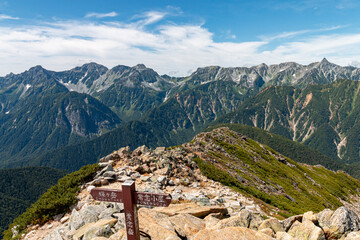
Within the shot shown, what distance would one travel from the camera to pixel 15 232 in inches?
827

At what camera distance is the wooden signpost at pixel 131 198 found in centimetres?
1054

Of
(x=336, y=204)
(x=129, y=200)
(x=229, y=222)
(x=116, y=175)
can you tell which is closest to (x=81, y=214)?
(x=116, y=175)

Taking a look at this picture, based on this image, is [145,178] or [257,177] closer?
[145,178]

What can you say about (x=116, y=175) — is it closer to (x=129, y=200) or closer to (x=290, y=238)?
(x=129, y=200)

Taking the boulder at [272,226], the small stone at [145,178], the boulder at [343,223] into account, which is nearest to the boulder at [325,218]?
the boulder at [343,223]

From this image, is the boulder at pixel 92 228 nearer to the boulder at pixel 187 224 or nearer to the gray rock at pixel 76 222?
the gray rock at pixel 76 222

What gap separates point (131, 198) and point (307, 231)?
12123 millimetres

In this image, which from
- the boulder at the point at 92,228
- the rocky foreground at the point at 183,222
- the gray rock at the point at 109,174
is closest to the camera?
the rocky foreground at the point at 183,222

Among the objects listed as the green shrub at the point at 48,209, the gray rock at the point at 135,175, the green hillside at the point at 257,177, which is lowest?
the green hillside at the point at 257,177

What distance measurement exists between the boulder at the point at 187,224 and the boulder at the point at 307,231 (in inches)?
257

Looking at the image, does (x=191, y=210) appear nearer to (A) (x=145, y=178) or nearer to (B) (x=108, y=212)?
(B) (x=108, y=212)

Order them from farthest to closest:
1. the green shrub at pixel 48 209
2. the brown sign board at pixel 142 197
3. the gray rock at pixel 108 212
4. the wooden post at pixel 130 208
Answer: the green shrub at pixel 48 209
the gray rock at pixel 108 212
the wooden post at pixel 130 208
the brown sign board at pixel 142 197

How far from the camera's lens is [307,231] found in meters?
13.8

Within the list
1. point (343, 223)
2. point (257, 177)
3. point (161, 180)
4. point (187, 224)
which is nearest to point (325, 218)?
point (343, 223)
